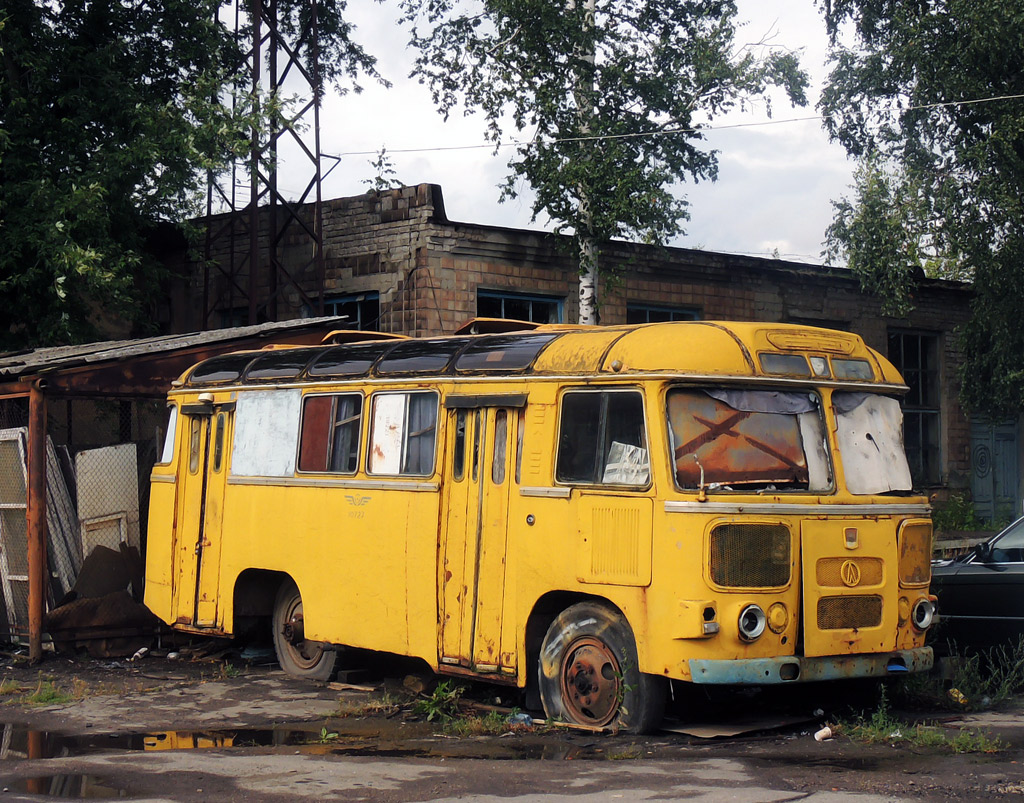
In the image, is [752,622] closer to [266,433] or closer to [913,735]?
[913,735]

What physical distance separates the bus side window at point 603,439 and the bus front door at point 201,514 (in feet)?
13.2

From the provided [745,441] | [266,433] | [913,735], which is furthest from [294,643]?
[913,735]

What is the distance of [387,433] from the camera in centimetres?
980

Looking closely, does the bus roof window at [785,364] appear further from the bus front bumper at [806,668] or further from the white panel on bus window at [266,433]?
the white panel on bus window at [266,433]

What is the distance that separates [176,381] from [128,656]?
260 centimetres

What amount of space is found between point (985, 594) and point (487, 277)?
9.78 meters

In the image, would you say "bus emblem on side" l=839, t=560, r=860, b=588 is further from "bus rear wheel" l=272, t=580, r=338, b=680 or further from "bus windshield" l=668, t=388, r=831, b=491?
"bus rear wheel" l=272, t=580, r=338, b=680

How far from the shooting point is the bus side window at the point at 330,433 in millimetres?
10109

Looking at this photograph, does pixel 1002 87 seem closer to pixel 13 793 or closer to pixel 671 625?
pixel 671 625

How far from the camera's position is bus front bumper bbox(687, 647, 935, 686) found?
296 inches

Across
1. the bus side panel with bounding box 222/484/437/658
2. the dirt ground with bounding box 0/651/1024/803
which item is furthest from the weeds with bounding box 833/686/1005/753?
Result: the bus side panel with bounding box 222/484/437/658

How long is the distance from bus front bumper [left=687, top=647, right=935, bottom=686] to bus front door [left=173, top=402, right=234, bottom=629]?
17.1ft

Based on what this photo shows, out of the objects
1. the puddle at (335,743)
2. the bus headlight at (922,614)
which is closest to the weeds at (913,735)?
the bus headlight at (922,614)

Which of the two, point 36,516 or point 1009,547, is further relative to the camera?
point 36,516
